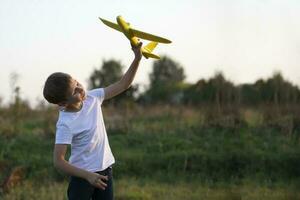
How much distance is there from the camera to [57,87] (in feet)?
10.8

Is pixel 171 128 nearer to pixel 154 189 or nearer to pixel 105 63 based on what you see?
pixel 154 189

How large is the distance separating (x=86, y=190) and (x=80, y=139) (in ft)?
0.98

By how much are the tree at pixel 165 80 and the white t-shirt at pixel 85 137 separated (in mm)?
22728

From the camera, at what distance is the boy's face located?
3.33m

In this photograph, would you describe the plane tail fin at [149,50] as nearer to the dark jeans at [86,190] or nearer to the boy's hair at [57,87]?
the boy's hair at [57,87]

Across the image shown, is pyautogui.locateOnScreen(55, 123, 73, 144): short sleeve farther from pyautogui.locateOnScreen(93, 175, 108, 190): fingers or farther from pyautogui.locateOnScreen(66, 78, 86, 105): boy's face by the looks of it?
pyautogui.locateOnScreen(93, 175, 108, 190): fingers

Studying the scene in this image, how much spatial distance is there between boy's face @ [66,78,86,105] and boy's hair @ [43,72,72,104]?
2 centimetres

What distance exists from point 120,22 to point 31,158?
235 inches

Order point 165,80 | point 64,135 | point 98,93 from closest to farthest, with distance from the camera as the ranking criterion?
point 64,135 < point 98,93 < point 165,80

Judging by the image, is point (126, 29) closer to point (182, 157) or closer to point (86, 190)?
point (86, 190)

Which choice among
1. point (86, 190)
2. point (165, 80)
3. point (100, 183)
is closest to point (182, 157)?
point (86, 190)

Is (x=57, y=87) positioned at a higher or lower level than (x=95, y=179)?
higher

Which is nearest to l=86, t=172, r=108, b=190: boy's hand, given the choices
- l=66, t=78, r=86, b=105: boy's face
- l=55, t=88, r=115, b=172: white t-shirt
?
l=55, t=88, r=115, b=172: white t-shirt

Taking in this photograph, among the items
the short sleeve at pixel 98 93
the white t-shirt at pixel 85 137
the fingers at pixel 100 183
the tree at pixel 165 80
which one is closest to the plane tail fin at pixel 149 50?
the short sleeve at pixel 98 93
